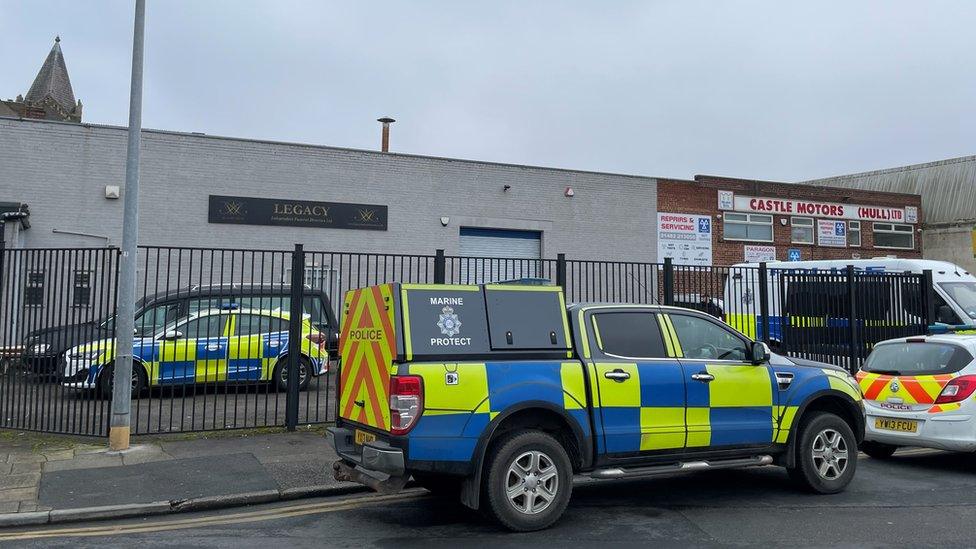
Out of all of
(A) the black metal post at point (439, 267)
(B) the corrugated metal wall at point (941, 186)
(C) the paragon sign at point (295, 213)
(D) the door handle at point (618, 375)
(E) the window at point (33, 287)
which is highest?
(B) the corrugated metal wall at point (941, 186)

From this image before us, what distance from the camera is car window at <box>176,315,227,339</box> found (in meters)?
9.98

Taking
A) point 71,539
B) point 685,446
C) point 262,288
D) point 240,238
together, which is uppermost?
point 240,238

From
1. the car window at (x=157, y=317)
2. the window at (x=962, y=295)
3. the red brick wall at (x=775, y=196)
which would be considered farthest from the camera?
the red brick wall at (x=775, y=196)

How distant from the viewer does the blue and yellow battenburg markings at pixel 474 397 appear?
5.82 meters

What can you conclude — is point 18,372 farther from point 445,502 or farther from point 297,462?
point 445,502

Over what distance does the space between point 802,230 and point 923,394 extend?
2151 cm

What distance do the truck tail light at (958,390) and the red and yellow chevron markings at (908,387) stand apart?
0.04 meters

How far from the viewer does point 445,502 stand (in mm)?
7234

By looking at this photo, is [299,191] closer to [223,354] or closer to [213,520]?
[223,354]

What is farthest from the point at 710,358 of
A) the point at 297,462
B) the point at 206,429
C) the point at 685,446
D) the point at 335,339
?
the point at 335,339

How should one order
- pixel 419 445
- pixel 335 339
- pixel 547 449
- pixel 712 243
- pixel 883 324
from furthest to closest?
pixel 712 243 < pixel 883 324 < pixel 335 339 < pixel 547 449 < pixel 419 445

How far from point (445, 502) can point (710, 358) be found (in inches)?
111

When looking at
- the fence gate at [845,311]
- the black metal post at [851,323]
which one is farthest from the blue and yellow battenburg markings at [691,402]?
the black metal post at [851,323]

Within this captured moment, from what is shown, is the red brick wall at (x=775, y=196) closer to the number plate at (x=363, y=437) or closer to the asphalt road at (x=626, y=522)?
the asphalt road at (x=626, y=522)
